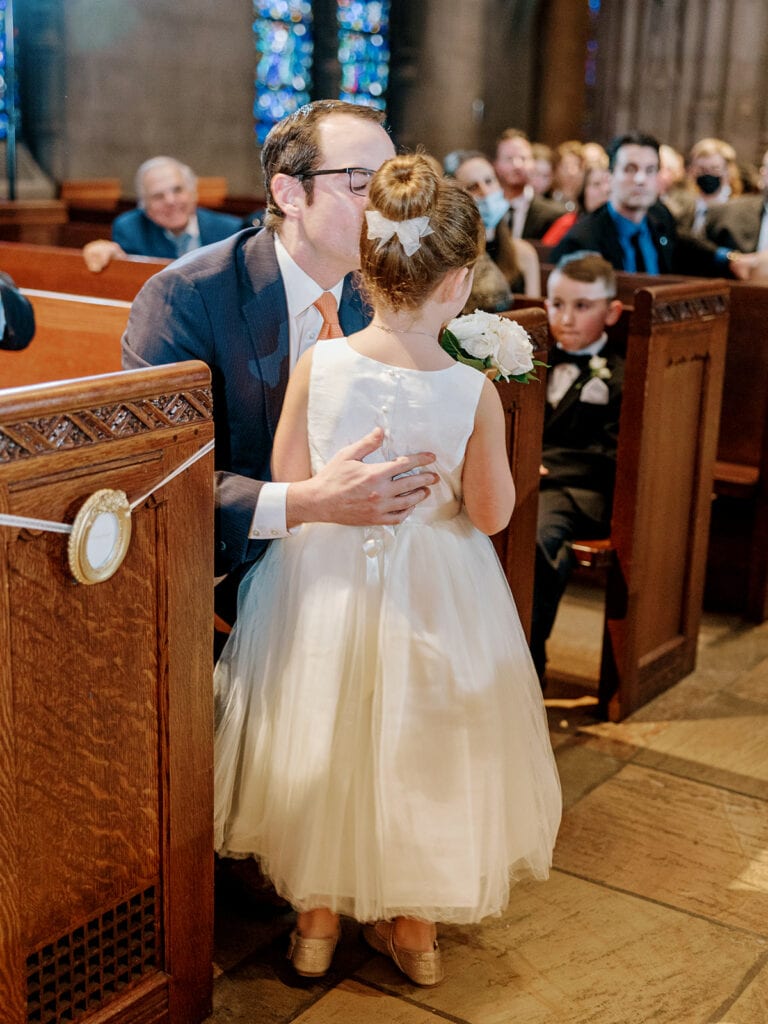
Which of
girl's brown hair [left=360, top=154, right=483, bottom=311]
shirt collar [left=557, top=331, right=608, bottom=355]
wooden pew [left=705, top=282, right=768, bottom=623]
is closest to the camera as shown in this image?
girl's brown hair [left=360, top=154, right=483, bottom=311]

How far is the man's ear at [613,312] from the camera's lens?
390cm

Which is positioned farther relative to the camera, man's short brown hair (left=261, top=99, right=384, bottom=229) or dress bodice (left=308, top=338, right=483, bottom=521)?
man's short brown hair (left=261, top=99, right=384, bottom=229)

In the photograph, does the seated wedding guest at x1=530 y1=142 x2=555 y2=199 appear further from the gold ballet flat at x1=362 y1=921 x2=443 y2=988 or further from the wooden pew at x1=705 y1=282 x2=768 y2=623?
the gold ballet flat at x1=362 y1=921 x2=443 y2=988

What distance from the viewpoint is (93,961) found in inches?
80.6

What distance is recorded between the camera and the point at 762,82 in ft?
41.7

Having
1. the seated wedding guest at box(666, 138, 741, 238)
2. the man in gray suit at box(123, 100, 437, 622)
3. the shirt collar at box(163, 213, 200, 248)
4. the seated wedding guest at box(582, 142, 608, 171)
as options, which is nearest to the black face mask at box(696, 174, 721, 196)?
the seated wedding guest at box(666, 138, 741, 238)

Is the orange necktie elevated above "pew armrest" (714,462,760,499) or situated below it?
above

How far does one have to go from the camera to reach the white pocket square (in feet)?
12.8

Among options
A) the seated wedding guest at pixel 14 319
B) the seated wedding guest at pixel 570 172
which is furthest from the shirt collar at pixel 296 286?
the seated wedding guest at pixel 570 172

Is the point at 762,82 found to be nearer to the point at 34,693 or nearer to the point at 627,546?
the point at 627,546

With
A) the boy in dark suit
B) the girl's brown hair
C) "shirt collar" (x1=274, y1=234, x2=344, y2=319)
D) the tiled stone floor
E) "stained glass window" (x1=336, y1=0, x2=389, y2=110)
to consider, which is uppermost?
"stained glass window" (x1=336, y1=0, x2=389, y2=110)

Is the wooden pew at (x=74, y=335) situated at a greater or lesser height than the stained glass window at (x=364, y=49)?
lesser

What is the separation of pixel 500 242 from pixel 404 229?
3.28 meters

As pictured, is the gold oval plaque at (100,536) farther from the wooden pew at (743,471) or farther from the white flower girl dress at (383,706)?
the wooden pew at (743,471)
